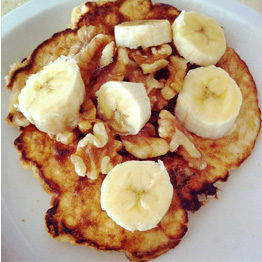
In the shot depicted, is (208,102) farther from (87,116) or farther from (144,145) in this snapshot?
(87,116)

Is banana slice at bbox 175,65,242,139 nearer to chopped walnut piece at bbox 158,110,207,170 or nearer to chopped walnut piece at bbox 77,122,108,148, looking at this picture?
chopped walnut piece at bbox 158,110,207,170

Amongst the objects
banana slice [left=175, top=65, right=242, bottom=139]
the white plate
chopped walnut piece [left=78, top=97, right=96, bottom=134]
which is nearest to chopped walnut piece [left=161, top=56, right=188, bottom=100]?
banana slice [left=175, top=65, right=242, bottom=139]

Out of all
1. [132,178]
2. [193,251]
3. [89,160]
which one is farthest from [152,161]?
[193,251]

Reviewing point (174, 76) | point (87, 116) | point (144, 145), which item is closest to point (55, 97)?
point (87, 116)

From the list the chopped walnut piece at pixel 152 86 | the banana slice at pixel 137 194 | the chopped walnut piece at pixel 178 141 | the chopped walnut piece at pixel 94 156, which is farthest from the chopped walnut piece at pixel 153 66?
the banana slice at pixel 137 194

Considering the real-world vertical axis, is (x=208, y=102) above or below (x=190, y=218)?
above

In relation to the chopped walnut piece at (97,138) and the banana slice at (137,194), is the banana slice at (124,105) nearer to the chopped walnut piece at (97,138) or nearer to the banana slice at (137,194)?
the chopped walnut piece at (97,138)
